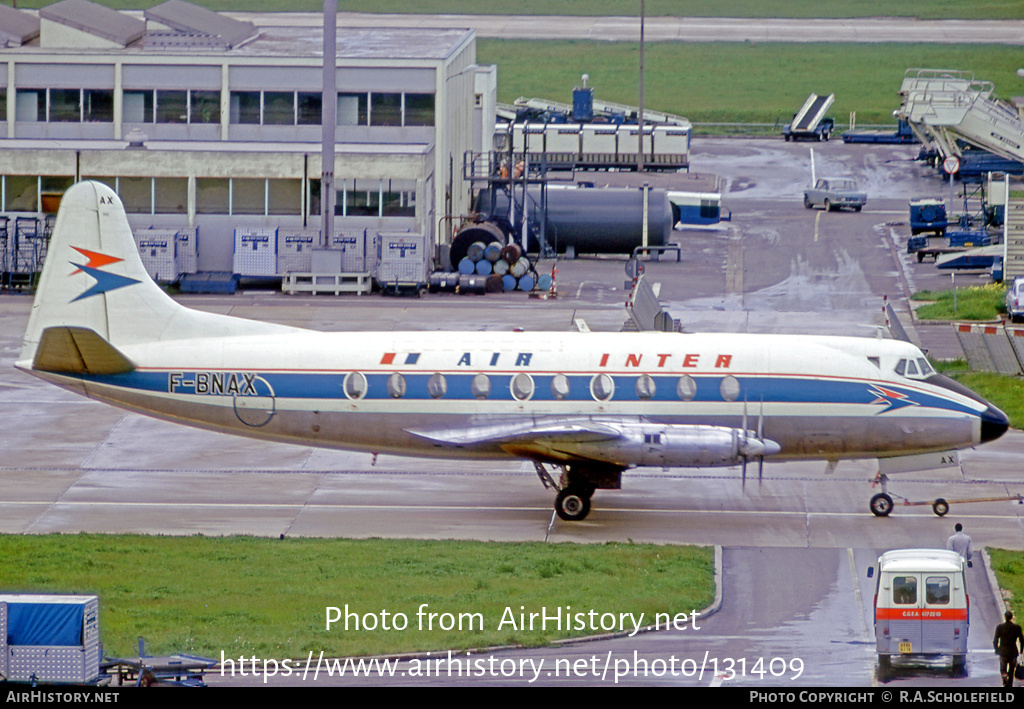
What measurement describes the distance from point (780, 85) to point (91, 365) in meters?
107

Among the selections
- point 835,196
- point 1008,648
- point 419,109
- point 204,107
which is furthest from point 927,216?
point 1008,648

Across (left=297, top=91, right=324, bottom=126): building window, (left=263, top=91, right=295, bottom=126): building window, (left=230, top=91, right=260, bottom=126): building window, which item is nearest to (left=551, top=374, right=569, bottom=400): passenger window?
(left=297, top=91, right=324, bottom=126): building window

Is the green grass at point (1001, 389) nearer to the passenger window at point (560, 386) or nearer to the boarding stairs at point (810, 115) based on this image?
the passenger window at point (560, 386)

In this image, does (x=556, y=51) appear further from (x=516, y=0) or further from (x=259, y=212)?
(x=259, y=212)

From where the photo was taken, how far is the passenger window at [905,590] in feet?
82.5

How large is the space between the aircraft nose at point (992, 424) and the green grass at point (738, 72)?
84.1 m

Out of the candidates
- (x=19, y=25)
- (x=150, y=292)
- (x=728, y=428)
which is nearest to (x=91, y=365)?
(x=150, y=292)

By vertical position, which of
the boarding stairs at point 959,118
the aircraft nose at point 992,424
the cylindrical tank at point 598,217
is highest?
the boarding stairs at point 959,118

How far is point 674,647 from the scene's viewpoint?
25.9 m

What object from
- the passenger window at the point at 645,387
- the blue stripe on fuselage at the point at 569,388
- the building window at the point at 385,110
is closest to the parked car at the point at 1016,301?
the blue stripe on fuselage at the point at 569,388

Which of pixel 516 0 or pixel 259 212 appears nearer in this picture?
pixel 259 212

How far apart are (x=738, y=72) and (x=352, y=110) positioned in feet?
254

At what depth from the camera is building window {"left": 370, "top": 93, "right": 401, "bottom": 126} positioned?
224 feet

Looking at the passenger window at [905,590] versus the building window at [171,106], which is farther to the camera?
Result: the building window at [171,106]
